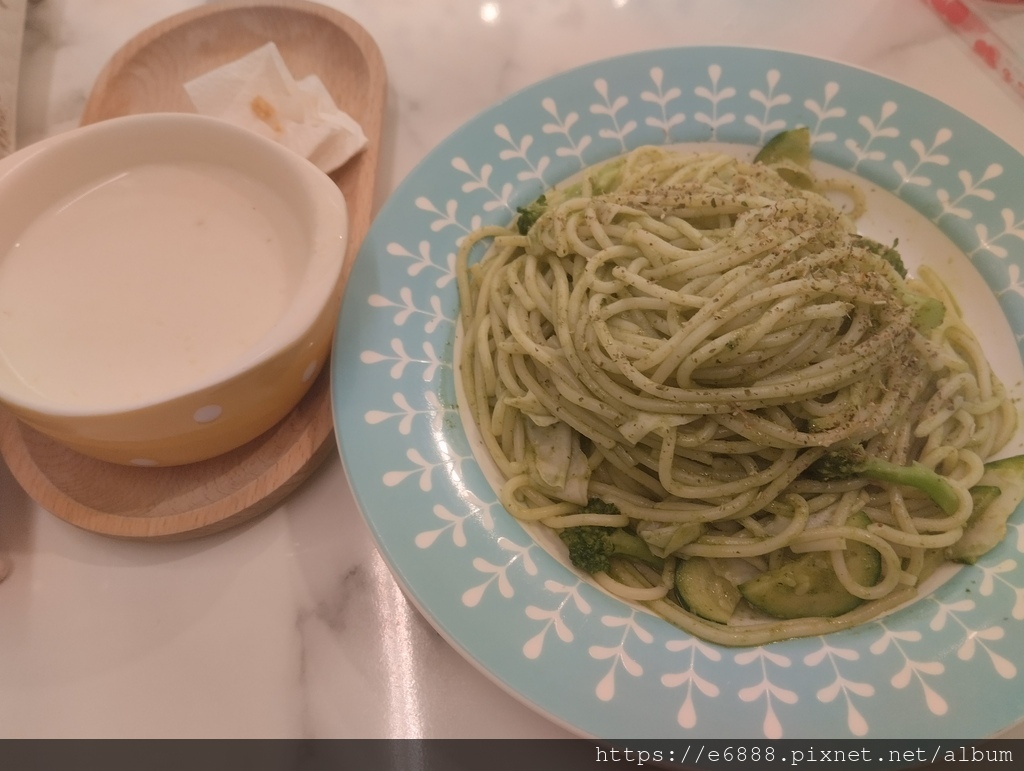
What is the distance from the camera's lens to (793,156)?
7.38 ft

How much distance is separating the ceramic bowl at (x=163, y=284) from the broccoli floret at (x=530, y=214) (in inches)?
23.7

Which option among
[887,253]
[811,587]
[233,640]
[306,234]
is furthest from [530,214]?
[233,640]

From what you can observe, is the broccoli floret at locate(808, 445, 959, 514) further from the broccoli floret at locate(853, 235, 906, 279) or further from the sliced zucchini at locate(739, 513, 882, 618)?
the broccoli floret at locate(853, 235, 906, 279)

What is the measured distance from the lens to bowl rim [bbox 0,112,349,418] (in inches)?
57.4

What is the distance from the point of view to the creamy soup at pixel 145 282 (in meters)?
1.70

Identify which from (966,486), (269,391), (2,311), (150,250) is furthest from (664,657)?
(2,311)

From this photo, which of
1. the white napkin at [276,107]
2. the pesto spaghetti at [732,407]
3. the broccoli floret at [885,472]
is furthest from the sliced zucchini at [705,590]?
the white napkin at [276,107]

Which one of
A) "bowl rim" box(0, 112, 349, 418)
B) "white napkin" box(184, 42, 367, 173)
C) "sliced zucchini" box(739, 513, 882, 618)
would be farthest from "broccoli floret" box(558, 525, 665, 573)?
"white napkin" box(184, 42, 367, 173)

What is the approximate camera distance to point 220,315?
1.79m

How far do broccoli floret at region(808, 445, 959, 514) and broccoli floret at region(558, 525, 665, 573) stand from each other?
528 millimetres

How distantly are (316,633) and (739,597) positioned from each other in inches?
43.3

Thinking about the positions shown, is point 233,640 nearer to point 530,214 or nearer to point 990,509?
point 530,214

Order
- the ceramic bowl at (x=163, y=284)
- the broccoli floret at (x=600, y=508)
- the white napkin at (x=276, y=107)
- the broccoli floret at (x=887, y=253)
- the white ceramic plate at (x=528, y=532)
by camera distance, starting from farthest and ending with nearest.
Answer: the white napkin at (x=276, y=107), the broccoli floret at (x=887, y=253), the broccoli floret at (x=600, y=508), the ceramic bowl at (x=163, y=284), the white ceramic plate at (x=528, y=532)

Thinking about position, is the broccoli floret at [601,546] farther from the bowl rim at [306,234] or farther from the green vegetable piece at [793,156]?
the green vegetable piece at [793,156]
